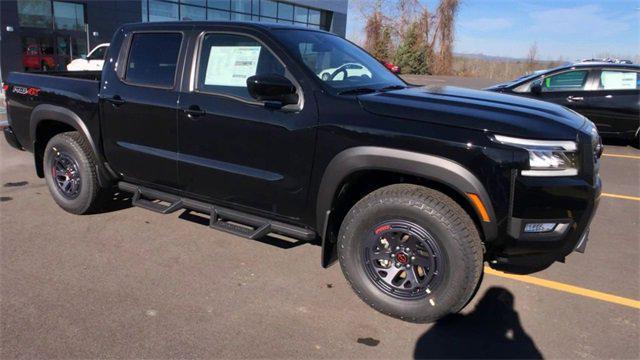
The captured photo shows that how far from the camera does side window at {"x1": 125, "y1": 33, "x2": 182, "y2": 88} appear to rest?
4.19m

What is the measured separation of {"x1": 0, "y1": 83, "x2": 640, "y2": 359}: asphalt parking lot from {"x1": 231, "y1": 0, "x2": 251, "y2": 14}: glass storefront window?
21617 millimetres

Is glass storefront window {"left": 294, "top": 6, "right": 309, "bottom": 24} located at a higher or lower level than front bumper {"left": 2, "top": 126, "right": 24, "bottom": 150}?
higher

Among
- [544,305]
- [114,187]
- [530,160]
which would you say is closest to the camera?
[530,160]

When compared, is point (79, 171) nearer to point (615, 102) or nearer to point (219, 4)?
point (615, 102)

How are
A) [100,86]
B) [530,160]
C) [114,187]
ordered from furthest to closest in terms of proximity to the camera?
1. [114,187]
2. [100,86]
3. [530,160]

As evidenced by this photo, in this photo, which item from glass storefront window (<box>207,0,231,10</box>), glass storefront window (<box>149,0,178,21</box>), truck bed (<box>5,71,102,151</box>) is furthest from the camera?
glass storefront window (<box>207,0,231,10</box>)

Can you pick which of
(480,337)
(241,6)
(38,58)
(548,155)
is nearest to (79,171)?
(480,337)

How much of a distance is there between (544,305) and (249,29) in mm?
2868

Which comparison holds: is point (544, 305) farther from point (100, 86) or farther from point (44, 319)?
point (100, 86)

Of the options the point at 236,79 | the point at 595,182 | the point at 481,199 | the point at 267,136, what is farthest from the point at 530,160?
the point at 236,79

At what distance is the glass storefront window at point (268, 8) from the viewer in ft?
86.4

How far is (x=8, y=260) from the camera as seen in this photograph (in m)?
4.07

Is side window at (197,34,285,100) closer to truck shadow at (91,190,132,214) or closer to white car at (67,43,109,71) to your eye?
truck shadow at (91,190,132,214)

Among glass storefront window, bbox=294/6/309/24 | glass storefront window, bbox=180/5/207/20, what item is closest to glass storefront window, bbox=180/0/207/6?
glass storefront window, bbox=180/5/207/20
